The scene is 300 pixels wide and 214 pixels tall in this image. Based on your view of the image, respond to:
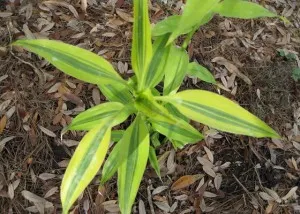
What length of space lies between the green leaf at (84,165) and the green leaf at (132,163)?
135 millimetres

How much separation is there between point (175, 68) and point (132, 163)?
341 millimetres

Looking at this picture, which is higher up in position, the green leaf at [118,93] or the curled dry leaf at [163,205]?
the green leaf at [118,93]

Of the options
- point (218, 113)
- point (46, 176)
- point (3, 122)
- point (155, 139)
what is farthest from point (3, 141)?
point (218, 113)

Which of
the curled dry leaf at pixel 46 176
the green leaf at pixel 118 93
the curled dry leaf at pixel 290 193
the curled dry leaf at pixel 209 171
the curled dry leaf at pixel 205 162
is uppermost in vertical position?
the green leaf at pixel 118 93

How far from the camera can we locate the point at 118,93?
1.42 metres

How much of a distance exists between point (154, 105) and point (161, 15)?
1069 mm

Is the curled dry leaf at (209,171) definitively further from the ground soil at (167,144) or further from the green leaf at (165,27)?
the green leaf at (165,27)

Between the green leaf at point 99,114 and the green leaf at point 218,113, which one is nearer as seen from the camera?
the green leaf at point 218,113

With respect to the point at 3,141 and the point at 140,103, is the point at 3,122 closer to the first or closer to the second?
the point at 3,141

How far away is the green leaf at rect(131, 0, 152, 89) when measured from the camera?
44.8 inches

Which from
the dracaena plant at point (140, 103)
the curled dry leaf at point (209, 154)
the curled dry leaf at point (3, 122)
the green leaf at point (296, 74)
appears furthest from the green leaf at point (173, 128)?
the green leaf at point (296, 74)

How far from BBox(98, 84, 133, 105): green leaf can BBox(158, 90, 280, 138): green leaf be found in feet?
0.86

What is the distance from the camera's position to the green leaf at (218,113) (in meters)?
1.14

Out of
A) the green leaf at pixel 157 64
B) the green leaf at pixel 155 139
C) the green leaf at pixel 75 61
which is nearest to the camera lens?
the green leaf at pixel 75 61
